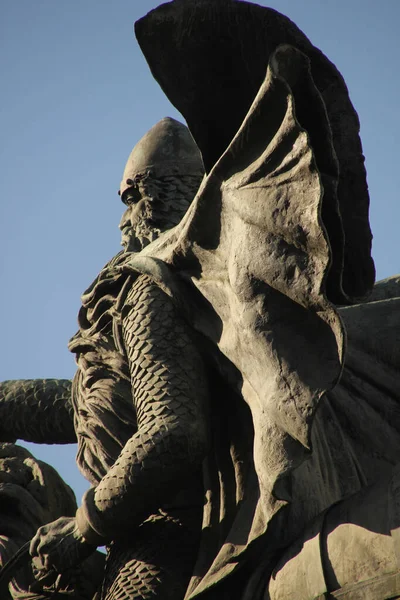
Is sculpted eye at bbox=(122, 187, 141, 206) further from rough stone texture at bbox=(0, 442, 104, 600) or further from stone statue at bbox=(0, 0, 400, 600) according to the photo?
rough stone texture at bbox=(0, 442, 104, 600)

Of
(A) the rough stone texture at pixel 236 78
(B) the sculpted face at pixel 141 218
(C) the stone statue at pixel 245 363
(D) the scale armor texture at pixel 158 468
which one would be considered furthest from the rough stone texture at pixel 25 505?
(A) the rough stone texture at pixel 236 78

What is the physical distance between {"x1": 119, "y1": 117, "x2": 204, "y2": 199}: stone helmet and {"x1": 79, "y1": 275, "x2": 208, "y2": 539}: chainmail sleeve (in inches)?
38.7

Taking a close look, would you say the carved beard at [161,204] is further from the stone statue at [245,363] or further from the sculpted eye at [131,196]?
the stone statue at [245,363]

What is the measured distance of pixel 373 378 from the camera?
6.14m

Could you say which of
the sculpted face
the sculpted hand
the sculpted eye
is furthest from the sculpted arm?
the sculpted hand

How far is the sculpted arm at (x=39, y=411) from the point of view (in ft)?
23.2

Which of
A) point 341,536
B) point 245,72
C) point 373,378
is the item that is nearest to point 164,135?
point 245,72

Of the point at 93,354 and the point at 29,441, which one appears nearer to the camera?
the point at 93,354

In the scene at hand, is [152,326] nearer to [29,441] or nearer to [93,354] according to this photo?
[93,354]

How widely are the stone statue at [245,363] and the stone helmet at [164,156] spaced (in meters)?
0.40

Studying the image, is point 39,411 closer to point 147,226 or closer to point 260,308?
point 147,226

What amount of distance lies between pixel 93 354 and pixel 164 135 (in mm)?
1138

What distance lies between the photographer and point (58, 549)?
589cm

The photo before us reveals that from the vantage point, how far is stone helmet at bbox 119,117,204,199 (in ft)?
22.2
